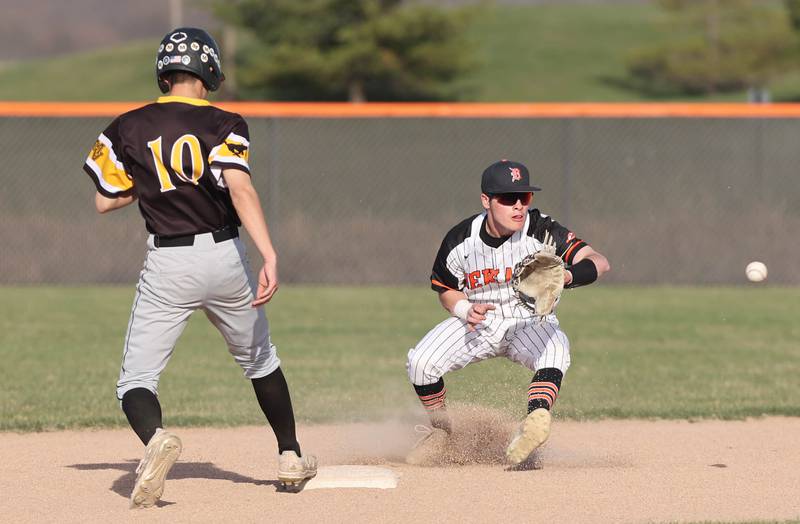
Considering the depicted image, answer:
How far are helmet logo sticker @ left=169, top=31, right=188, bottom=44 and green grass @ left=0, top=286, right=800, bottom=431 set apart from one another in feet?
8.98

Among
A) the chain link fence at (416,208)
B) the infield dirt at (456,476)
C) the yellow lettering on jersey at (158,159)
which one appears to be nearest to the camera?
the yellow lettering on jersey at (158,159)

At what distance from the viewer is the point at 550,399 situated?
4855mm

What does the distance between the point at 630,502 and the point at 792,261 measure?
959 centimetres

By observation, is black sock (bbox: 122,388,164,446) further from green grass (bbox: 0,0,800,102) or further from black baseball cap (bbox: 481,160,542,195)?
green grass (bbox: 0,0,800,102)

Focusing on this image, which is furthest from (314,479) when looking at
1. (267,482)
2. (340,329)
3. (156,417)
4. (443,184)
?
(443,184)

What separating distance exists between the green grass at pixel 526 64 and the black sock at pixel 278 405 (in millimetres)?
35332

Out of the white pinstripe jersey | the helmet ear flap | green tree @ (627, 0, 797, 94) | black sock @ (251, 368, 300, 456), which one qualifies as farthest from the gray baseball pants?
green tree @ (627, 0, 797, 94)

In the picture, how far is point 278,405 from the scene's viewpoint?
4.54 metres

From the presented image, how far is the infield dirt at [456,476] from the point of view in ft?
14.2

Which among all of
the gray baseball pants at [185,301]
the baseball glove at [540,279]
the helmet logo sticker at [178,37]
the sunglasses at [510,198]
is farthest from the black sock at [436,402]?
the helmet logo sticker at [178,37]

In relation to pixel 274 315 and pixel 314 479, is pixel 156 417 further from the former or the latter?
pixel 274 315

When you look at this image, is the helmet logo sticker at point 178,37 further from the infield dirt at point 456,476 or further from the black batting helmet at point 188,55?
the infield dirt at point 456,476

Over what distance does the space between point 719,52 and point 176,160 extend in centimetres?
4074

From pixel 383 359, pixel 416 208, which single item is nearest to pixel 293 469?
pixel 383 359
